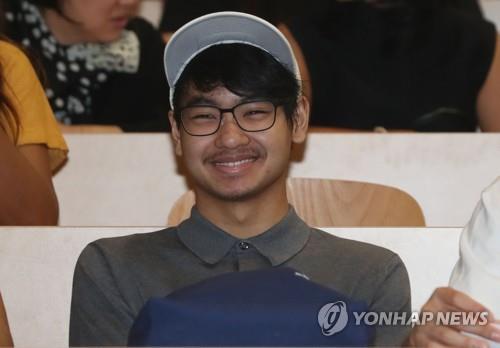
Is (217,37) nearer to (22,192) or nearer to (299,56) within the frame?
(22,192)

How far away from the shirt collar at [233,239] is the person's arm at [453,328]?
299 millimetres

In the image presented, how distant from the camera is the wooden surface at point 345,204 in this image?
1914mm

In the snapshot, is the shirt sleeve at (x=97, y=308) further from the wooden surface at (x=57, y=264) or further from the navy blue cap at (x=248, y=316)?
the navy blue cap at (x=248, y=316)

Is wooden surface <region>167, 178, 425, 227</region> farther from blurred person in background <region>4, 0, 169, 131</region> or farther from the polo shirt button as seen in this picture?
blurred person in background <region>4, 0, 169, 131</region>

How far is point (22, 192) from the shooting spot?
6.10ft

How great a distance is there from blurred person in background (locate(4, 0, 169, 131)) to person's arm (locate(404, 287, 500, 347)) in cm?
115

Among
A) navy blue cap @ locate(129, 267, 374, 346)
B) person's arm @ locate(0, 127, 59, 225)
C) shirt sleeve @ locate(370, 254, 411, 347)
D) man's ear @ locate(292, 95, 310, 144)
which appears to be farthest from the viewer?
person's arm @ locate(0, 127, 59, 225)

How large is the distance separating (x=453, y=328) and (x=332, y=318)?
150mm

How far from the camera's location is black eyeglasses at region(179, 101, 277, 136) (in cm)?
164

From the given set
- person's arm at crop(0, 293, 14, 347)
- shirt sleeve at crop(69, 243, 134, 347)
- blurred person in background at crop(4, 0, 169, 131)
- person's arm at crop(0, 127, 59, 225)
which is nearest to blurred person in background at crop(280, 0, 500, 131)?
blurred person in background at crop(4, 0, 169, 131)

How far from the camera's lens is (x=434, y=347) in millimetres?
1321

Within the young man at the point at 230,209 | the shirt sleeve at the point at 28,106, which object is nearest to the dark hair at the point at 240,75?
the young man at the point at 230,209

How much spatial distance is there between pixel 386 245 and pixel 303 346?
18.3 inches

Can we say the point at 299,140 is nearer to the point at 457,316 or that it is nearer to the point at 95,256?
the point at 95,256
